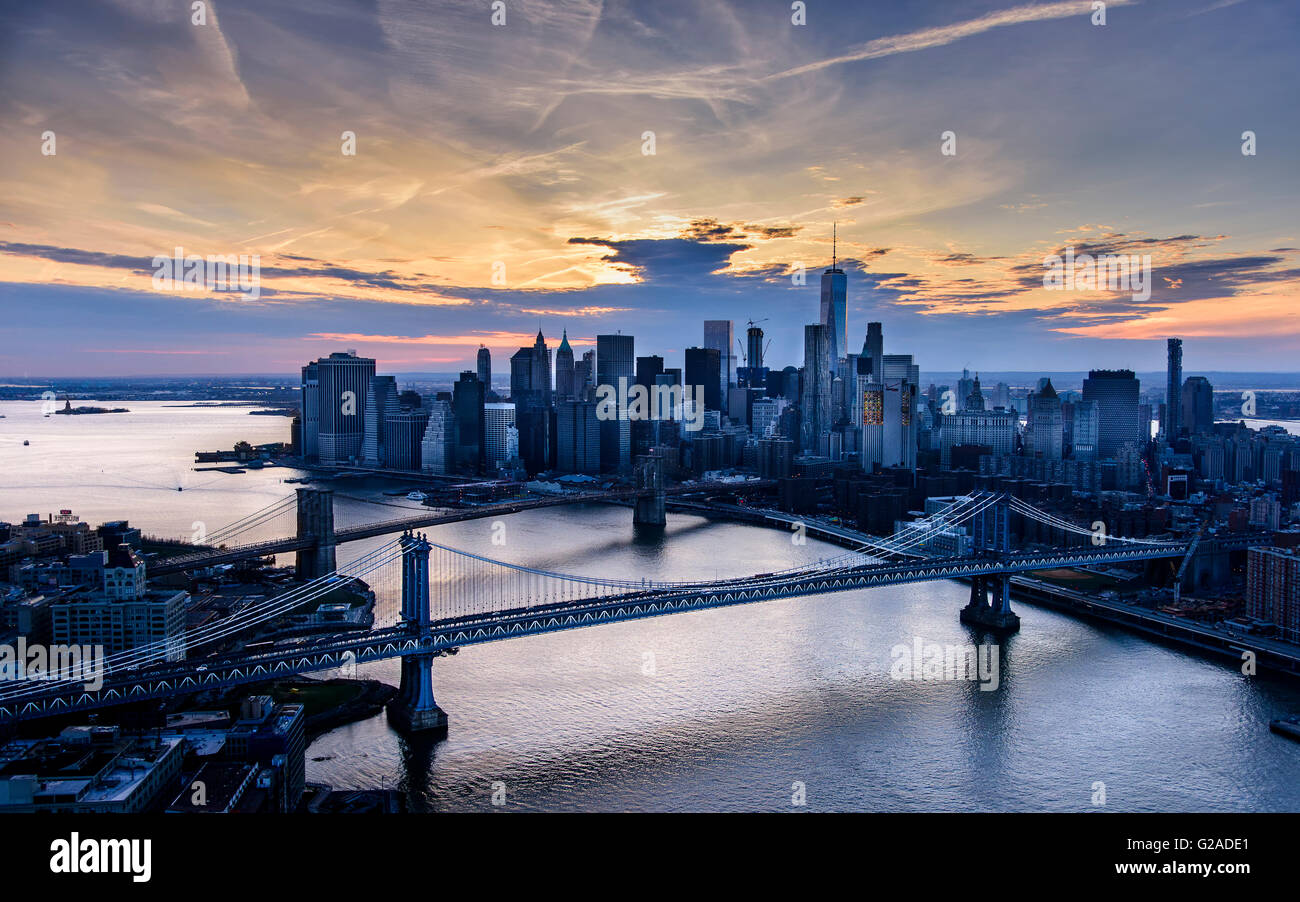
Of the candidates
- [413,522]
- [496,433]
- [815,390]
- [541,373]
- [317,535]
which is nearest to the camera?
[317,535]

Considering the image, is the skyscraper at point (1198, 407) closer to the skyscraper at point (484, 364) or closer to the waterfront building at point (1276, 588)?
the waterfront building at point (1276, 588)

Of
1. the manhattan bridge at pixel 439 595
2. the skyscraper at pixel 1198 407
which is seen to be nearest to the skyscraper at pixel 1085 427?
the skyscraper at pixel 1198 407

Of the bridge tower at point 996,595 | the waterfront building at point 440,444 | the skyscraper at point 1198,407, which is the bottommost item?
the bridge tower at point 996,595

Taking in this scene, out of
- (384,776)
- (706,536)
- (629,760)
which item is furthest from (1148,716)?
(706,536)

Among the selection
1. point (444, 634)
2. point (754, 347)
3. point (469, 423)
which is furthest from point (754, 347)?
point (444, 634)

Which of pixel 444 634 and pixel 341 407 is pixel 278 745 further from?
pixel 341 407
